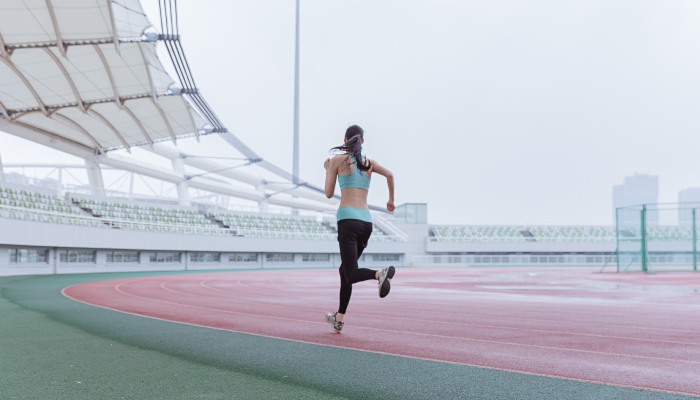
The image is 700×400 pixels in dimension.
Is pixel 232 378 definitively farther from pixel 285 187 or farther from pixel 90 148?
pixel 285 187

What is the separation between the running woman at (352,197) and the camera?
19.3 feet

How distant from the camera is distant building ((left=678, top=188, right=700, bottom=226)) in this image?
98.0ft

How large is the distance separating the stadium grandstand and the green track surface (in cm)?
1799

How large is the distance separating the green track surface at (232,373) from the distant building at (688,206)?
29757 millimetres

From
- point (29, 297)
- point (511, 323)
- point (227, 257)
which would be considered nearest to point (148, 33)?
point (29, 297)

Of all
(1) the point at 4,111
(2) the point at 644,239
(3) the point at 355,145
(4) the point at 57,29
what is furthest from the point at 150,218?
(3) the point at 355,145

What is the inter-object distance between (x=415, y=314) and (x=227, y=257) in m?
38.3

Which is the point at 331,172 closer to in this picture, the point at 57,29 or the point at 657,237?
the point at 57,29

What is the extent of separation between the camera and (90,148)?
42.8m

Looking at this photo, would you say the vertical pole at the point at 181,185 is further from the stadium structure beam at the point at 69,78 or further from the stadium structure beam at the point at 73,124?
the stadium structure beam at the point at 69,78

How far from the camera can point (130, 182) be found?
59.4 m

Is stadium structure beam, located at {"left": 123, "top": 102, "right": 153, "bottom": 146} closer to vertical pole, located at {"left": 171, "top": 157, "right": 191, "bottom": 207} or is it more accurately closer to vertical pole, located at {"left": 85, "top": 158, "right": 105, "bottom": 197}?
vertical pole, located at {"left": 85, "top": 158, "right": 105, "bottom": 197}

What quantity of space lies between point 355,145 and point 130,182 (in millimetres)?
57804

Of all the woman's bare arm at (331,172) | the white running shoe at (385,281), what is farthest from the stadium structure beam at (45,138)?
the white running shoe at (385,281)
